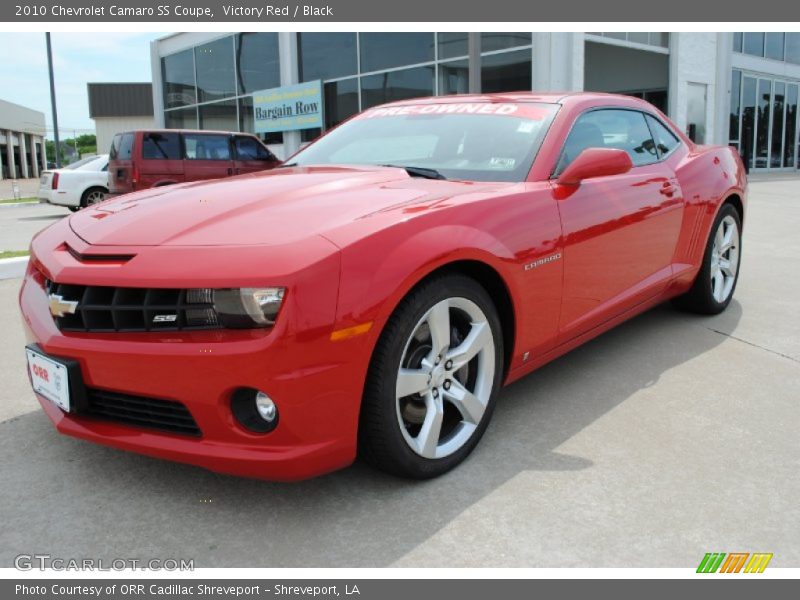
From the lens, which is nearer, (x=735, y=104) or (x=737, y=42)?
(x=737, y=42)

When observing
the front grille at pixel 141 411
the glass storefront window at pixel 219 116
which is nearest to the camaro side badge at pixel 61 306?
the front grille at pixel 141 411

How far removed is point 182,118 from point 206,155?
15795 mm

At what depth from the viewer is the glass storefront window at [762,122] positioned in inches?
893

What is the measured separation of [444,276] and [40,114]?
287 ft

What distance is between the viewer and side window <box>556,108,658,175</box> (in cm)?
330

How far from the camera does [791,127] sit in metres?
24.7

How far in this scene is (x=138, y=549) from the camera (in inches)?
81.7

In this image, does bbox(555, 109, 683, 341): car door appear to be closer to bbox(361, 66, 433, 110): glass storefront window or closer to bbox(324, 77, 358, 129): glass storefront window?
bbox(361, 66, 433, 110): glass storefront window

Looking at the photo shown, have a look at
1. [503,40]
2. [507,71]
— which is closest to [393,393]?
[507,71]

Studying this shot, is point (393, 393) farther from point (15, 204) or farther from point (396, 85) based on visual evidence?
point (15, 204)

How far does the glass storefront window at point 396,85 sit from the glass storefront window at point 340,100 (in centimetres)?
42

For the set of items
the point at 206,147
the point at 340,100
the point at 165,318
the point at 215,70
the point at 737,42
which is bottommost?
the point at 165,318

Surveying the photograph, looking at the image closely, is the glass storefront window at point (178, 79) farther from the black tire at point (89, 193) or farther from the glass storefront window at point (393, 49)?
the black tire at point (89, 193)

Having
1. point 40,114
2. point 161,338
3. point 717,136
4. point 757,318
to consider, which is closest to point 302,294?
point 161,338
